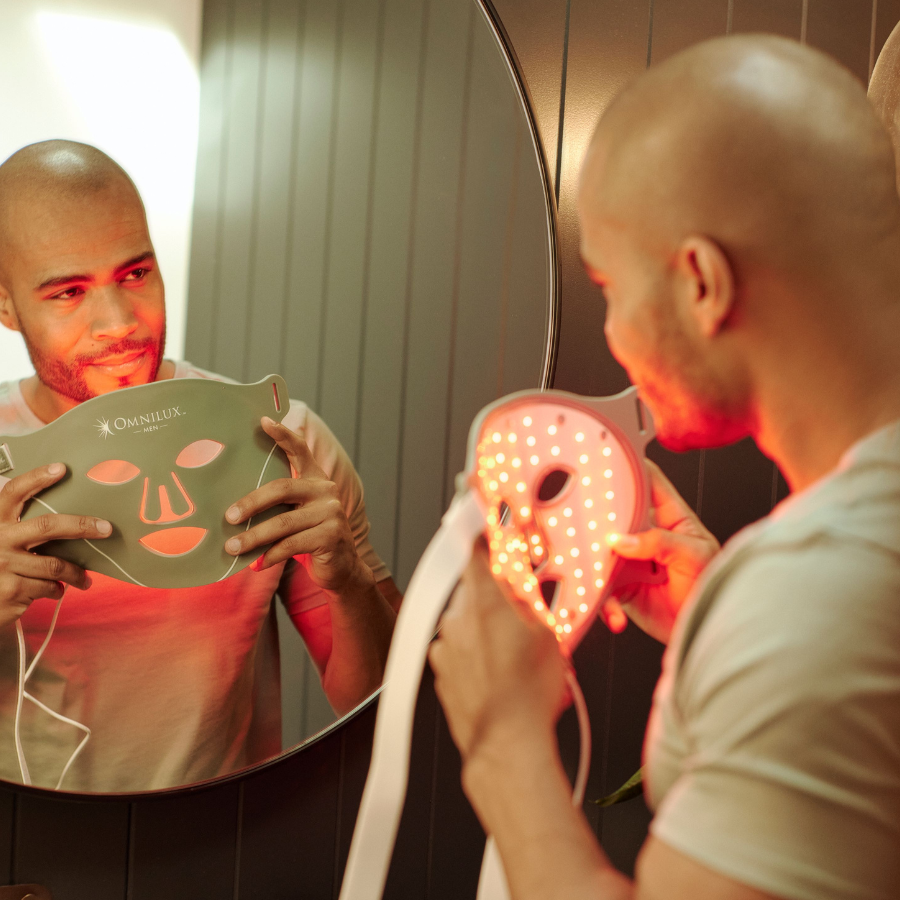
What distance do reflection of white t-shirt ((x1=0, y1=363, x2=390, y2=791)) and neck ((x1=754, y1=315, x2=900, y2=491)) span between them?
1.72 feet

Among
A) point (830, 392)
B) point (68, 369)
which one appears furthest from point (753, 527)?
point (68, 369)

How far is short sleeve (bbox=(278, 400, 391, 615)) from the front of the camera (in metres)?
0.88

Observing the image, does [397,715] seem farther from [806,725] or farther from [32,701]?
[32,701]

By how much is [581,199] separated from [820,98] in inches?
5.5

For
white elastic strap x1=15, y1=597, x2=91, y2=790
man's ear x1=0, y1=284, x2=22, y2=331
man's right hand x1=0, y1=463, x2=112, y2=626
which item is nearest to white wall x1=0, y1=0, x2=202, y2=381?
man's ear x1=0, y1=284, x2=22, y2=331

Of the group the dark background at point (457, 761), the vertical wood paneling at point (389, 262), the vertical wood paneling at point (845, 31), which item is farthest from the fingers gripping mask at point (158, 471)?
the vertical wood paneling at point (845, 31)

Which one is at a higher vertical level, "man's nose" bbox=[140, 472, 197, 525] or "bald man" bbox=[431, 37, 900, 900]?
"bald man" bbox=[431, 37, 900, 900]

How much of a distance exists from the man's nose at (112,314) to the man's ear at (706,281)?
0.55 metres

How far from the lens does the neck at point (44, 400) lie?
78 cm

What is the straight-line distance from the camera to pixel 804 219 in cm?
44

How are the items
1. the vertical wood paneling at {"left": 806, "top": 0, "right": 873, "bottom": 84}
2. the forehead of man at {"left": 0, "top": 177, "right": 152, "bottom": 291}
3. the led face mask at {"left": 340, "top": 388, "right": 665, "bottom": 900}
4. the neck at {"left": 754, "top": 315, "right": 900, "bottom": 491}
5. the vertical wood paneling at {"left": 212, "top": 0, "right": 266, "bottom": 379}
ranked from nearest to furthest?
the neck at {"left": 754, "top": 315, "right": 900, "bottom": 491}, the led face mask at {"left": 340, "top": 388, "right": 665, "bottom": 900}, the forehead of man at {"left": 0, "top": 177, "right": 152, "bottom": 291}, the vertical wood paneling at {"left": 212, "top": 0, "right": 266, "bottom": 379}, the vertical wood paneling at {"left": 806, "top": 0, "right": 873, "bottom": 84}

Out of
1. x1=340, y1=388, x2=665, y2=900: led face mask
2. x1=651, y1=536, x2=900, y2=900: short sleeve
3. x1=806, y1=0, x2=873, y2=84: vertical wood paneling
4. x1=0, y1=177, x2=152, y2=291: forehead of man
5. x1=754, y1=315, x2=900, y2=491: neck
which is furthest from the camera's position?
x1=806, y1=0, x2=873, y2=84: vertical wood paneling

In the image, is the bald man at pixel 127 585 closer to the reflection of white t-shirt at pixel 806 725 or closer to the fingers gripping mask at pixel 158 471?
the fingers gripping mask at pixel 158 471

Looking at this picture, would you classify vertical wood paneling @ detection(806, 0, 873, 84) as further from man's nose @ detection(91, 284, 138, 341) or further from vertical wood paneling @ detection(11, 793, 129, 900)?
vertical wood paneling @ detection(11, 793, 129, 900)
